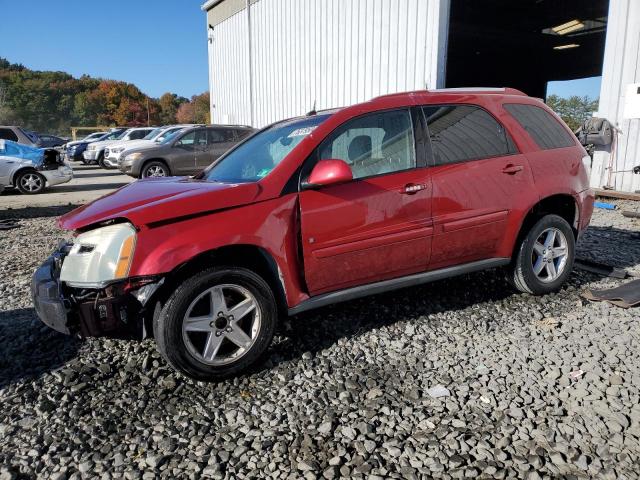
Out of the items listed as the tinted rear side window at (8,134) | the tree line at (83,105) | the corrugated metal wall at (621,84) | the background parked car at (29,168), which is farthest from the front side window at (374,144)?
the tree line at (83,105)

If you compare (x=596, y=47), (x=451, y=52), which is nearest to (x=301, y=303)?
(x=451, y=52)

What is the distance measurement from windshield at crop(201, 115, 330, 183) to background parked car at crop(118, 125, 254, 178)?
9.55 m

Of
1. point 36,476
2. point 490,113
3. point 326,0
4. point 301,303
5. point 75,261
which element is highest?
point 326,0

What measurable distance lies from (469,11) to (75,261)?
19032 millimetres

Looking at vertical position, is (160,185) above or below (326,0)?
below

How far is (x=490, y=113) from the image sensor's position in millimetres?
3988

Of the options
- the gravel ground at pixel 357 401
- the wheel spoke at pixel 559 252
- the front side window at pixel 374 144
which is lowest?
the gravel ground at pixel 357 401

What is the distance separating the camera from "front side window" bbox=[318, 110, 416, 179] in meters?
3.34

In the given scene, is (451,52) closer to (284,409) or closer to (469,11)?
(469,11)

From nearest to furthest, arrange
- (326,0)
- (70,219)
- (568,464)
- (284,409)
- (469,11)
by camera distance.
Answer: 1. (568,464)
2. (284,409)
3. (70,219)
4. (326,0)
5. (469,11)

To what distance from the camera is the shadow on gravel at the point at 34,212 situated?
910 centimetres

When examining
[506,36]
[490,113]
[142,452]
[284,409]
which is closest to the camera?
[142,452]

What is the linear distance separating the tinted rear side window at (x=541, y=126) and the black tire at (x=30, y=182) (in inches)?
489

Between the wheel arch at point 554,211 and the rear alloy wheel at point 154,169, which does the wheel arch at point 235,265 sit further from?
the rear alloy wheel at point 154,169
